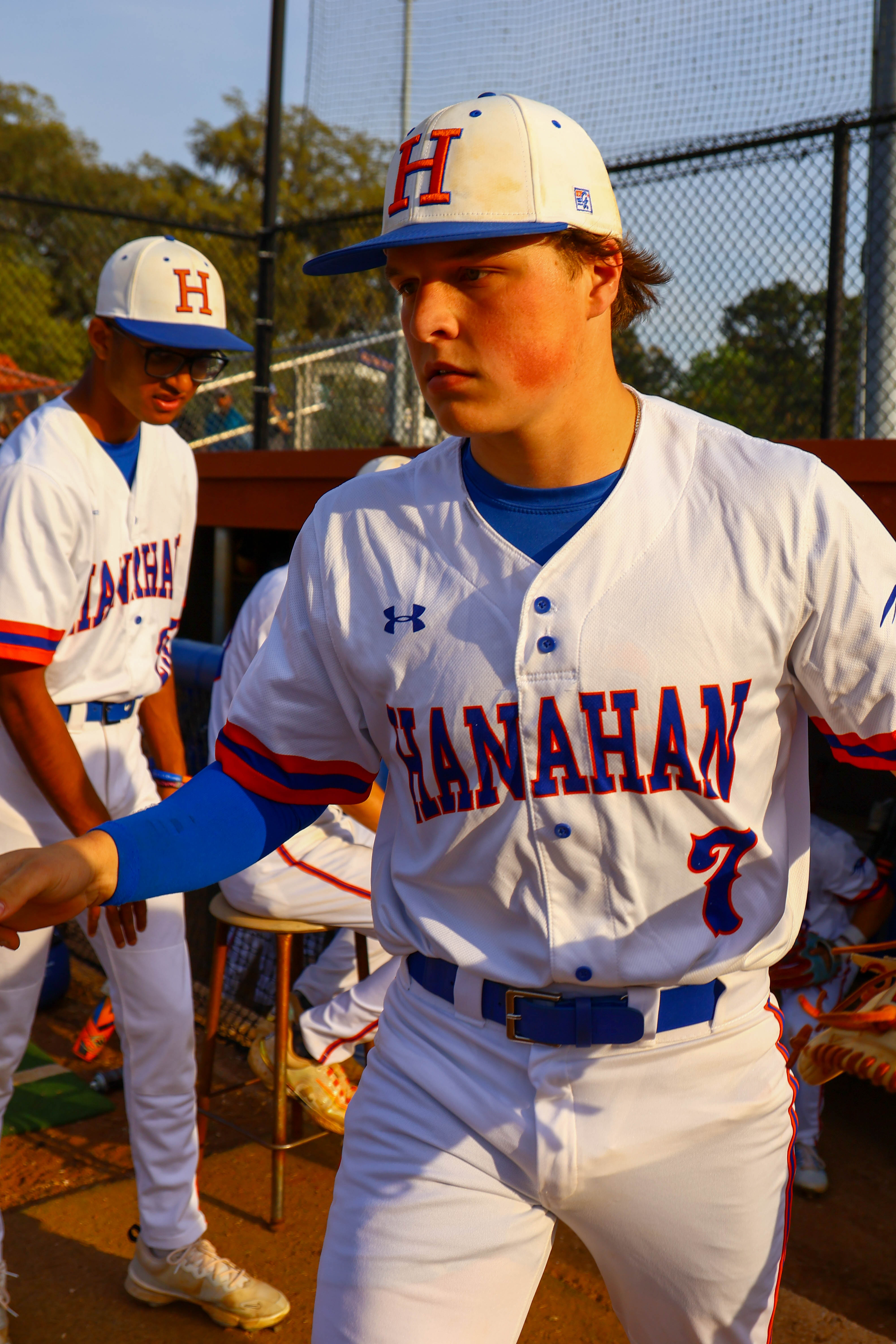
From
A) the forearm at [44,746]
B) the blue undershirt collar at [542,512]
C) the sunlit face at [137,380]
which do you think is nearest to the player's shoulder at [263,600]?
the sunlit face at [137,380]

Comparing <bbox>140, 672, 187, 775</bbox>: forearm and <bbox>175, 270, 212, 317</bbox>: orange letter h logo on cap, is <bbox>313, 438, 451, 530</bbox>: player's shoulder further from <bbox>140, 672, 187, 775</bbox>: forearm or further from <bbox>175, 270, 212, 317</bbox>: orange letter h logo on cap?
<bbox>140, 672, 187, 775</bbox>: forearm

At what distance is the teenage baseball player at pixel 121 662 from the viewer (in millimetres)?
2607

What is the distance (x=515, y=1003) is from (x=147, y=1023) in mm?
1554

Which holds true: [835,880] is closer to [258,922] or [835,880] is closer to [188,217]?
[258,922]

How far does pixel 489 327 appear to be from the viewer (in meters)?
1.47

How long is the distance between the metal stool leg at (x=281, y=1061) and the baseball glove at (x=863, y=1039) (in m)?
1.56

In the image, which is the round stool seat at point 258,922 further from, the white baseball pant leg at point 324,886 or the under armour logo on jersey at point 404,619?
the under armour logo on jersey at point 404,619

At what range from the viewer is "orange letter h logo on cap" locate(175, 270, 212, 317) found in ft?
9.62

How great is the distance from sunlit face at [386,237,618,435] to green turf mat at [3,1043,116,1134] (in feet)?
9.24

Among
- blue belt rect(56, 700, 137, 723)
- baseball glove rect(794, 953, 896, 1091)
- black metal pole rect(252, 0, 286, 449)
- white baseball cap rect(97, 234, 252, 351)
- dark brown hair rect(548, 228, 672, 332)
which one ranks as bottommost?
baseball glove rect(794, 953, 896, 1091)

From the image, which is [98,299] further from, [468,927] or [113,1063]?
[113,1063]

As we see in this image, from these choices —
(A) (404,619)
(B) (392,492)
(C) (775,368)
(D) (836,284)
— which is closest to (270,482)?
(C) (775,368)

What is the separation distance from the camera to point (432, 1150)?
1.54 meters

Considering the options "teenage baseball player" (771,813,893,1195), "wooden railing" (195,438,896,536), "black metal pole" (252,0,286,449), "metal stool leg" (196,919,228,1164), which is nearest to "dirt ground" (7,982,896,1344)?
"metal stool leg" (196,919,228,1164)
